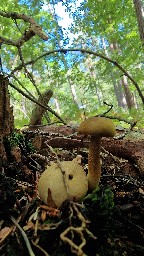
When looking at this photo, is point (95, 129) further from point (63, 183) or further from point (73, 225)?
point (73, 225)

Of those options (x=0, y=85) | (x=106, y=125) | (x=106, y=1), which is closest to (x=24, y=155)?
(x=0, y=85)

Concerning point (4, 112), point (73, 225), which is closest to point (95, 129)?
point (73, 225)

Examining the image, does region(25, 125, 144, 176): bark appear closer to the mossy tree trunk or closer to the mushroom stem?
the mossy tree trunk

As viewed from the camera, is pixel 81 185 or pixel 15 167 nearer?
pixel 81 185

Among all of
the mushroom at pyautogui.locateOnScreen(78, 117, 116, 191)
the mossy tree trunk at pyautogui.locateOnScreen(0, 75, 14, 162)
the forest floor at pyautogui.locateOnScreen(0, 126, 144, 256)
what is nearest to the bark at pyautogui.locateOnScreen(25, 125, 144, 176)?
the mossy tree trunk at pyautogui.locateOnScreen(0, 75, 14, 162)

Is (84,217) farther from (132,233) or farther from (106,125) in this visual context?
(106,125)

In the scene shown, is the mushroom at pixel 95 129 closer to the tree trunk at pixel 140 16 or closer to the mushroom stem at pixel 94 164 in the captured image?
the mushroom stem at pixel 94 164
